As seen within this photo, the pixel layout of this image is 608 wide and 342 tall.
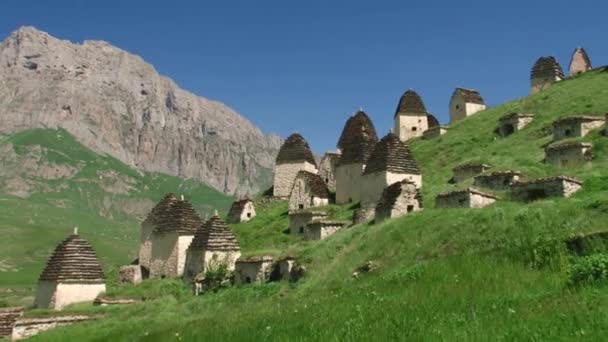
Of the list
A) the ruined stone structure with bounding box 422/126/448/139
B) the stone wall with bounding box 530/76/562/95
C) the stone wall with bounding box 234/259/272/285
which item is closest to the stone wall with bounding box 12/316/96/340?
the stone wall with bounding box 234/259/272/285

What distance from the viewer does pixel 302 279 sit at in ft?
79.9

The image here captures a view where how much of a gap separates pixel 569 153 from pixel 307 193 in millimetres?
14996

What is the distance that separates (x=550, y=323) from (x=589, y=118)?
28.7 m

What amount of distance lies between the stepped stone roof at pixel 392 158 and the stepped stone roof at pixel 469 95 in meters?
24.0

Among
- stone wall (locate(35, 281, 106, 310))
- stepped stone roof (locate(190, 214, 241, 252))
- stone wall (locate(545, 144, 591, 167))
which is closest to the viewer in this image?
stone wall (locate(545, 144, 591, 167))

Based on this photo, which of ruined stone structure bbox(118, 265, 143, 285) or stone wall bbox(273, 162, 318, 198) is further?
stone wall bbox(273, 162, 318, 198)

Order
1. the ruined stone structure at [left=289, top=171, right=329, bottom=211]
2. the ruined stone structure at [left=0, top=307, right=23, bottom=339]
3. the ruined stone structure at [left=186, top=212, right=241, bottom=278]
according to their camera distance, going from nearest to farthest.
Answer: the ruined stone structure at [left=0, top=307, right=23, bottom=339]
the ruined stone structure at [left=186, top=212, right=241, bottom=278]
the ruined stone structure at [left=289, top=171, right=329, bottom=211]

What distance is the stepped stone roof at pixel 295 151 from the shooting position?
153 feet

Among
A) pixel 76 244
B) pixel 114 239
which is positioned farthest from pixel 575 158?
pixel 114 239

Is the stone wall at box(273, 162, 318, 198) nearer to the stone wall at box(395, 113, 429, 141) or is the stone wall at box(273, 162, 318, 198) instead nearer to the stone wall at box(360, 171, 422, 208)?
the stone wall at box(395, 113, 429, 141)

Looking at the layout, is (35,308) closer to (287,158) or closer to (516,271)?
(287,158)

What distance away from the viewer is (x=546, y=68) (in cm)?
5662

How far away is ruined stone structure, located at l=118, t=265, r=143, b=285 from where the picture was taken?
124ft

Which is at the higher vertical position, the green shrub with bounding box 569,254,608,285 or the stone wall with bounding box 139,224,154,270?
the stone wall with bounding box 139,224,154,270
